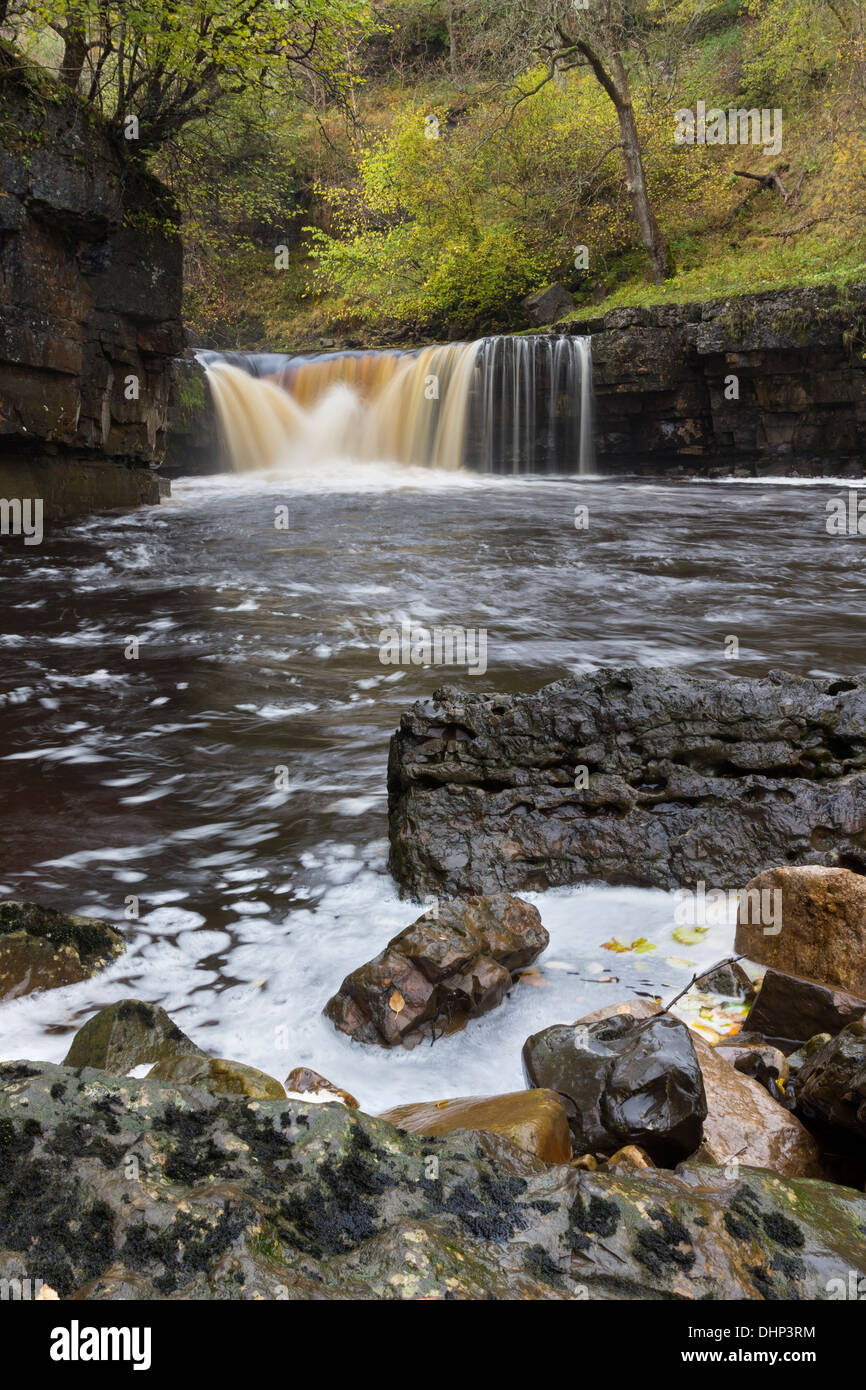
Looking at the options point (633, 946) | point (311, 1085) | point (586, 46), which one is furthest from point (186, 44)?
point (311, 1085)

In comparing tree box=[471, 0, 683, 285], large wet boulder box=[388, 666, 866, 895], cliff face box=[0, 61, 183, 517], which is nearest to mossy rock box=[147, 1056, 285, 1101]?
large wet boulder box=[388, 666, 866, 895]

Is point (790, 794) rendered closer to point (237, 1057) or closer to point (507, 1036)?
point (507, 1036)

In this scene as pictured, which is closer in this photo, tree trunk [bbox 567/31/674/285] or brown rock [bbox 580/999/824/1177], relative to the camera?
brown rock [bbox 580/999/824/1177]

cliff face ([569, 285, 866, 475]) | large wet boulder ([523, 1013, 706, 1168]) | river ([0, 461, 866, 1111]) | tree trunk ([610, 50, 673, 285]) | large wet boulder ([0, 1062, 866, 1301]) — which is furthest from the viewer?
tree trunk ([610, 50, 673, 285])

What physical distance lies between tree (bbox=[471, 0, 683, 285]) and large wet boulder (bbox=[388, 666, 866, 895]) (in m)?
22.1

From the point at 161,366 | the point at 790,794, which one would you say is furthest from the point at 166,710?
the point at 161,366

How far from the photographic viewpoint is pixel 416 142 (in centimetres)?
2534

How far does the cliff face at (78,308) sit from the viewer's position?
1159cm

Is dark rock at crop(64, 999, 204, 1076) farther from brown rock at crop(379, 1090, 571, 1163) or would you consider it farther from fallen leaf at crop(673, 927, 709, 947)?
fallen leaf at crop(673, 927, 709, 947)

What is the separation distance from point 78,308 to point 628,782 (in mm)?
12267

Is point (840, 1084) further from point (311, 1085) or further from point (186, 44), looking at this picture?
point (186, 44)

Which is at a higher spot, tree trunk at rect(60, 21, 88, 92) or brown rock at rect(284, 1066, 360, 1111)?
tree trunk at rect(60, 21, 88, 92)

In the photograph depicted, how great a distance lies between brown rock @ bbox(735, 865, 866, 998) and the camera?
10.1ft
